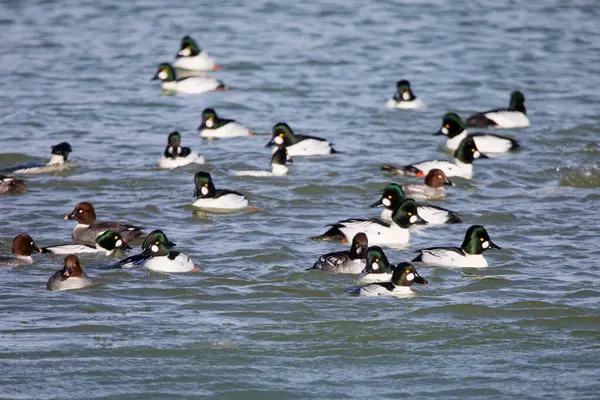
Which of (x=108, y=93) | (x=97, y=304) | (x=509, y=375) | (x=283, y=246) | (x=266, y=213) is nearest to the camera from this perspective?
(x=509, y=375)

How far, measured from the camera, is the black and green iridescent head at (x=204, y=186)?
50.7 feet

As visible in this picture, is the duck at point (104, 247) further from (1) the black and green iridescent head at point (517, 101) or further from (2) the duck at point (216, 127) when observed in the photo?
(1) the black and green iridescent head at point (517, 101)

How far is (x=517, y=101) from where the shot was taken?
21500 mm

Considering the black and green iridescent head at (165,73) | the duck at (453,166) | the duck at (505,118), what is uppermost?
the black and green iridescent head at (165,73)

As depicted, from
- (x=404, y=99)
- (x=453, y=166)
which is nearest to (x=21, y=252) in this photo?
(x=453, y=166)

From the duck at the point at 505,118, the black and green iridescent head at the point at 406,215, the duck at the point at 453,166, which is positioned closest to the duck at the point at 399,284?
the black and green iridescent head at the point at 406,215

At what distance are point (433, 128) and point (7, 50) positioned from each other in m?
11.8

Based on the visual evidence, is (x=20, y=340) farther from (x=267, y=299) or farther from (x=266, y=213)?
(x=266, y=213)

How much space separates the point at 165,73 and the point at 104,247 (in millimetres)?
11375

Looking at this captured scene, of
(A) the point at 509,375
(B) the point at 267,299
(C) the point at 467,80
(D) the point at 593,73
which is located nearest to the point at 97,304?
(B) the point at 267,299

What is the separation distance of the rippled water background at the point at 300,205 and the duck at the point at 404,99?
0.24 metres

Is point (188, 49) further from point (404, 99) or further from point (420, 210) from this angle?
point (420, 210)

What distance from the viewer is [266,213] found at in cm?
1573

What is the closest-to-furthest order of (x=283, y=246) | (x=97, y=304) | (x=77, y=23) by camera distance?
1. (x=97, y=304)
2. (x=283, y=246)
3. (x=77, y=23)
